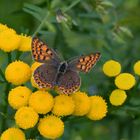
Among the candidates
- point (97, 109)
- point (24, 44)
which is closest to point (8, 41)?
point (24, 44)

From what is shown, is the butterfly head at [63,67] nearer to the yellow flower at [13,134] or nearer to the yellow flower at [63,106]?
the yellow flower at [63,106]

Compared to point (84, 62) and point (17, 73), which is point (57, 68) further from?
point (17, 73)

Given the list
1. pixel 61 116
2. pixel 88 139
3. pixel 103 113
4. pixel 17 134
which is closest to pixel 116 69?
pixel 103 113

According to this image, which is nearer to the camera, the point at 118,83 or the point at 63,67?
the point at 63,67

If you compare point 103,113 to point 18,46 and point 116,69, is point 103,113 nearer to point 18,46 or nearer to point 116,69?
point 116,69

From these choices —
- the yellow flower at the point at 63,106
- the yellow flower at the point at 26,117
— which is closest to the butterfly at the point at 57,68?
the yellow flower at the point at 63,106

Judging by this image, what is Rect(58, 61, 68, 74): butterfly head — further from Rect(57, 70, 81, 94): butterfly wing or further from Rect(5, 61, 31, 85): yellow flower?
Rect(5, 61, 31, 85): yellow flower
